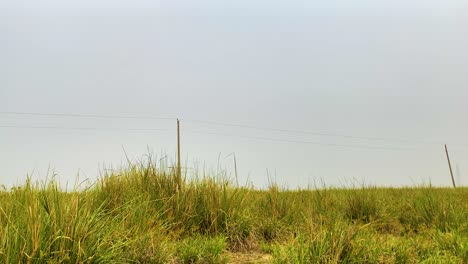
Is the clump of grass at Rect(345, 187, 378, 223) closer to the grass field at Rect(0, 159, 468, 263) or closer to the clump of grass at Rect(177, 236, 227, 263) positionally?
the grass field at Rect(0, 159, 468, 263)

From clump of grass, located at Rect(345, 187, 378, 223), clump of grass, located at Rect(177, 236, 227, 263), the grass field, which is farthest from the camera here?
clump of grass, located at Rect(345, 187, 378, 223)

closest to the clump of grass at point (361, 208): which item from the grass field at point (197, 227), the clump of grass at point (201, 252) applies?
the grass field at point (197, 227)

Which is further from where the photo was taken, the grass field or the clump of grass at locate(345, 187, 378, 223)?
the clump of grass at locate(345, 187, 378, 223)

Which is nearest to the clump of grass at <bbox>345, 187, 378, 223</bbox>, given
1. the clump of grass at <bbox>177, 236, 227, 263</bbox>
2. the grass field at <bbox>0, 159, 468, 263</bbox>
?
the grass field at <bbox>0, 159, 468, 263</bbox>

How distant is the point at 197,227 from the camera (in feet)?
16.2

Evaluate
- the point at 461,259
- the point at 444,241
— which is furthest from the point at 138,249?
the point at 444,241

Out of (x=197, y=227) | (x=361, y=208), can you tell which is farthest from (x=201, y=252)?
(x=361, y=208)

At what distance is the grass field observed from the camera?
2.94m

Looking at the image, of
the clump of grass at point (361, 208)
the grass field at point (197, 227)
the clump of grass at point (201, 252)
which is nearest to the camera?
the grass field at point (197, 227)

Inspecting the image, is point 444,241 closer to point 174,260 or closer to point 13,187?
point 174,260

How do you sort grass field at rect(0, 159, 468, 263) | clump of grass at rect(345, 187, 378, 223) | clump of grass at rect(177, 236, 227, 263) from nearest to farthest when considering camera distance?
grass field at rect(0, 159, 468, 263) → clump of grass at rect(177, 236, 227, 263) → clump of grass at rect(345, 187, 378, 223)

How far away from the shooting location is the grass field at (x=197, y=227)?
2.94 meters

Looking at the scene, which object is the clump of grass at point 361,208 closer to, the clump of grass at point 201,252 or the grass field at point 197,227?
the grass field at point 197,227

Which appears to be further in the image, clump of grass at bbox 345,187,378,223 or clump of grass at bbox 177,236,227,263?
clump of grass at bbox 345,187,378,223
